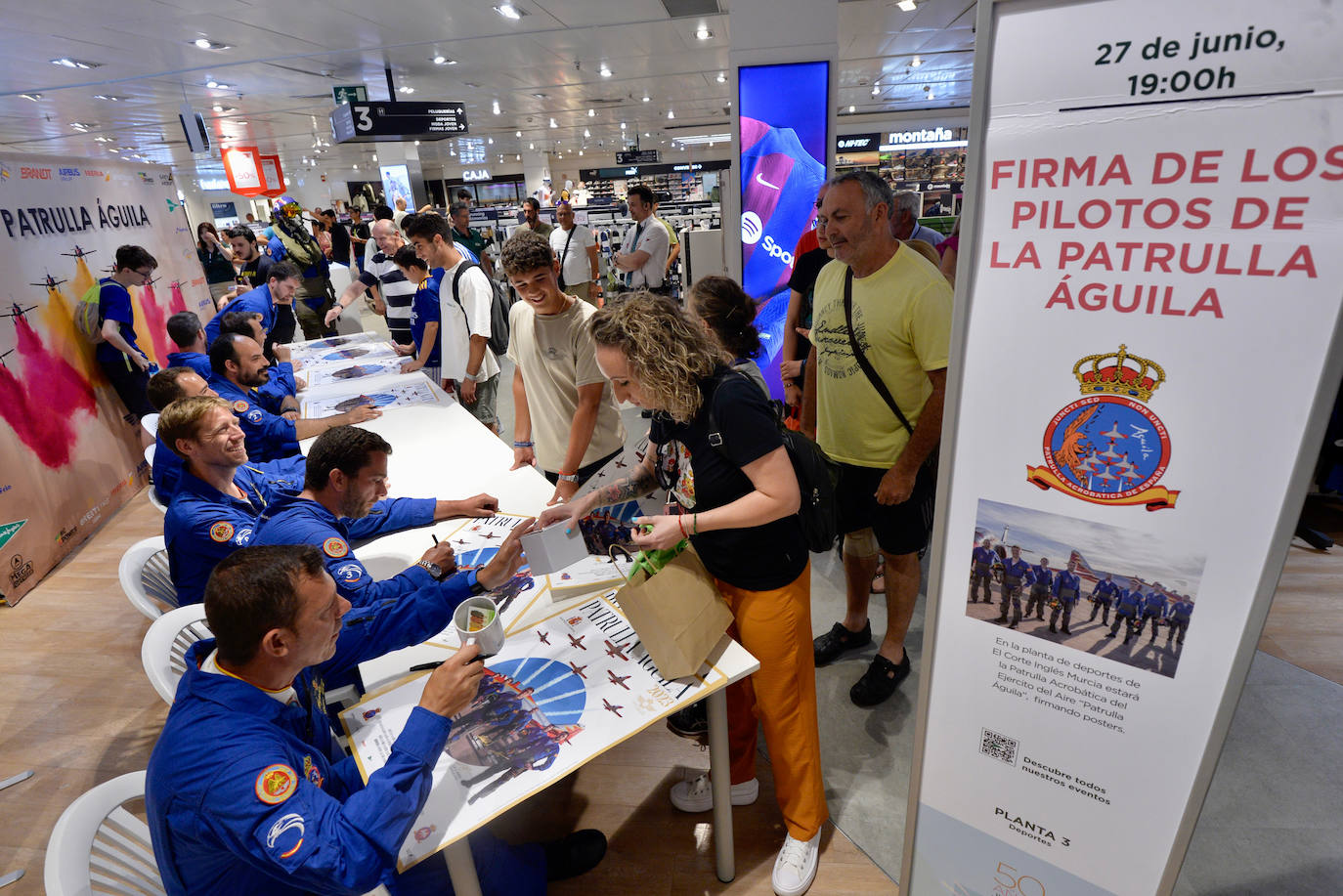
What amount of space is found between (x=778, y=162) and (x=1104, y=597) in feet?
12.2

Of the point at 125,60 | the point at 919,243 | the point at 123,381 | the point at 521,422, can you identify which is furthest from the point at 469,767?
the point at 125,60

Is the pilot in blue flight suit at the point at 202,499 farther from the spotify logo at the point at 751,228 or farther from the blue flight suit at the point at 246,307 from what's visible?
the spotify logo at the point at 751,228

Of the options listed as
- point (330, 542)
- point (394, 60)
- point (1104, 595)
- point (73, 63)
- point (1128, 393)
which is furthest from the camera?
point (394, 60)

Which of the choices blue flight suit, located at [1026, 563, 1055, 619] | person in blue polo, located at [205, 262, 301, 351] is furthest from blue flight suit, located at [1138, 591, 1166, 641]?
person in blue polo, located at [205, 262, 301, 351]

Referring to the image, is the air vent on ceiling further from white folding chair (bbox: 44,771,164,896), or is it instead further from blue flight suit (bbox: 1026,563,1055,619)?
white folding chair (bbox: 44,771,164,896)

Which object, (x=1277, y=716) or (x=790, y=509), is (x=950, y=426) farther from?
(x=1277, y=716)

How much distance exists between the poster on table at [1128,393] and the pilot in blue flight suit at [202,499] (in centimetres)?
198

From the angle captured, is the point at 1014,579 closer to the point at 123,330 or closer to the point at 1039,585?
the point at 1039,585

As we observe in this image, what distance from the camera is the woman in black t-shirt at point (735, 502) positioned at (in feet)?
5.01

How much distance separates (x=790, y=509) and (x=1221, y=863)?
68.4 inches

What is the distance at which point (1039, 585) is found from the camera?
1188mm

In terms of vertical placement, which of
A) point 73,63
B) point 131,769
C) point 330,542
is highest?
point 73,63

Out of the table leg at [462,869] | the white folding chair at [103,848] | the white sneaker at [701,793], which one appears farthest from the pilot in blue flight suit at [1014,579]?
the white folding chair at [103,848]

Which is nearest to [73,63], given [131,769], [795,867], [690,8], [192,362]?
[192,362]
